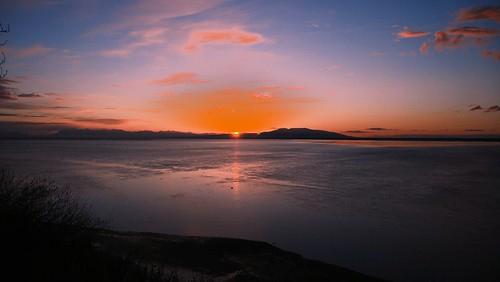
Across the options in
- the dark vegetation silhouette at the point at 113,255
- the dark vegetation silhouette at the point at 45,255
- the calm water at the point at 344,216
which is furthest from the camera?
the calm water at the point at 344,216

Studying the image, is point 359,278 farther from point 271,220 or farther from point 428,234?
point 271,220

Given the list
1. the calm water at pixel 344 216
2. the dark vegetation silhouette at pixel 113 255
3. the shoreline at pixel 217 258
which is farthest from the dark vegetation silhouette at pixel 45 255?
the calm water at pixel 344 216

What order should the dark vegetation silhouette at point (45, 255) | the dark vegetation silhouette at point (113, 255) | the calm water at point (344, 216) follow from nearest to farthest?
1. the dark vegetation silhouette at point (45, 255)
2. the dark vegetation silhouette at point (113, 255)
3. the calm water at point (344, 216)

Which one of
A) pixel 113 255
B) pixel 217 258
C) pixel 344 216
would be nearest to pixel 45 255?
pixel 113 255

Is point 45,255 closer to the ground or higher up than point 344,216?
higher up

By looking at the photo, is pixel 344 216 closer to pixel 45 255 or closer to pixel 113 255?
pixel 113 255

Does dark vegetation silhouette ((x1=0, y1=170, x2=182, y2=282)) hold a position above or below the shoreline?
above

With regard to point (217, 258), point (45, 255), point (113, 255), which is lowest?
point (217, 258)

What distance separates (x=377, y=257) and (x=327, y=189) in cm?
1235

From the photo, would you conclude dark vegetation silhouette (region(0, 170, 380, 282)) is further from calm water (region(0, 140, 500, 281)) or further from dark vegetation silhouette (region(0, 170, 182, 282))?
calm water (region(0, 140, 500, 281))

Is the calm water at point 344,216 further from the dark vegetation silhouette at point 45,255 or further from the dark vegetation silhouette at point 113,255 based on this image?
the dark vegetation silhouette at point 45,255

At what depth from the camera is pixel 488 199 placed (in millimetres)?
18953

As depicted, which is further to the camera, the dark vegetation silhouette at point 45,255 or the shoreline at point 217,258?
the shoreline at point 217,258

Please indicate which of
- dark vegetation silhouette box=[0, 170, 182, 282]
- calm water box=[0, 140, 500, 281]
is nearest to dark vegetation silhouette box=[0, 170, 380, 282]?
dark vegetation silhouette box=[0, 170, 182, 282]
